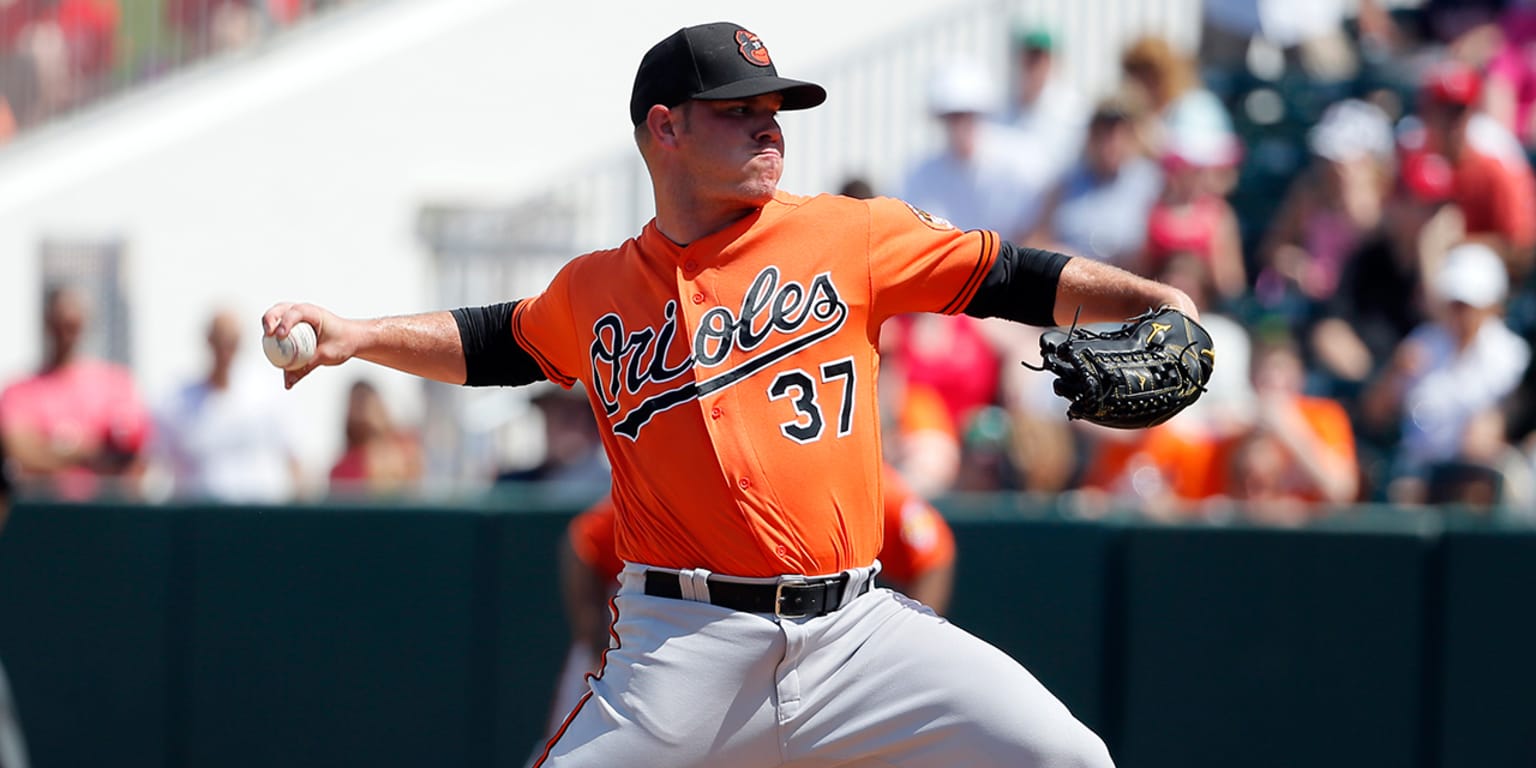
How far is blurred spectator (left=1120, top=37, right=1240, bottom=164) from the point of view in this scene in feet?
34.6

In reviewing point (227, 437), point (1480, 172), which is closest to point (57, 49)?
point (227, 437)

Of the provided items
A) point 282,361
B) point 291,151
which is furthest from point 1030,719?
point 291,151

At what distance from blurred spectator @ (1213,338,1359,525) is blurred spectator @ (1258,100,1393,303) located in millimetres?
1495

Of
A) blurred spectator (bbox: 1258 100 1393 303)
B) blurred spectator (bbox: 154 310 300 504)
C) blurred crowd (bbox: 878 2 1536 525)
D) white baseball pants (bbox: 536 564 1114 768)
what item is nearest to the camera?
white baseball pants (bbox: 536 564 1114 768)

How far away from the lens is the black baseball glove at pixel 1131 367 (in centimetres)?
434

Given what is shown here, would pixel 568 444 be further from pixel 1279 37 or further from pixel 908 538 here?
pixel 1279 37

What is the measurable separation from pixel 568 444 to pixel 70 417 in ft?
9.02

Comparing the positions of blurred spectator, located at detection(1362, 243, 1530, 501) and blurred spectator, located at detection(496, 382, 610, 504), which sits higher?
blurred spectator, located at detection(1362, 243, 1530, 501)

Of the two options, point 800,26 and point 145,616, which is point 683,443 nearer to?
point 145,616

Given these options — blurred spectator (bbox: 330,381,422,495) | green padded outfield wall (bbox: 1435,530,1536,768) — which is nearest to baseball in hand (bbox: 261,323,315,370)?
green padded outfield wall (bbox: 1435,530,1536,768)

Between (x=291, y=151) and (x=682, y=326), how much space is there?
9.62m

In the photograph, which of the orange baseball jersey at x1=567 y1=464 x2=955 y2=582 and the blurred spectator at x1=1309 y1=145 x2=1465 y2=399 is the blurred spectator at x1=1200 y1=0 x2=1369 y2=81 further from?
the orange baseball jersey at x1=567 y1=464 x2=955 y2=582

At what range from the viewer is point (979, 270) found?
4738 millimetres

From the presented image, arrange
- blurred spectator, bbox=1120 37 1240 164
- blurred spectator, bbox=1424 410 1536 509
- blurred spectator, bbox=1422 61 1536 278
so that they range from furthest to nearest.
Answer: blurred spectator, bbox=1120 37 1240 164 → blurred spectator, bbox=1422 61 1536 278 → blurred spectator, bbox=1424 410 1536 509
